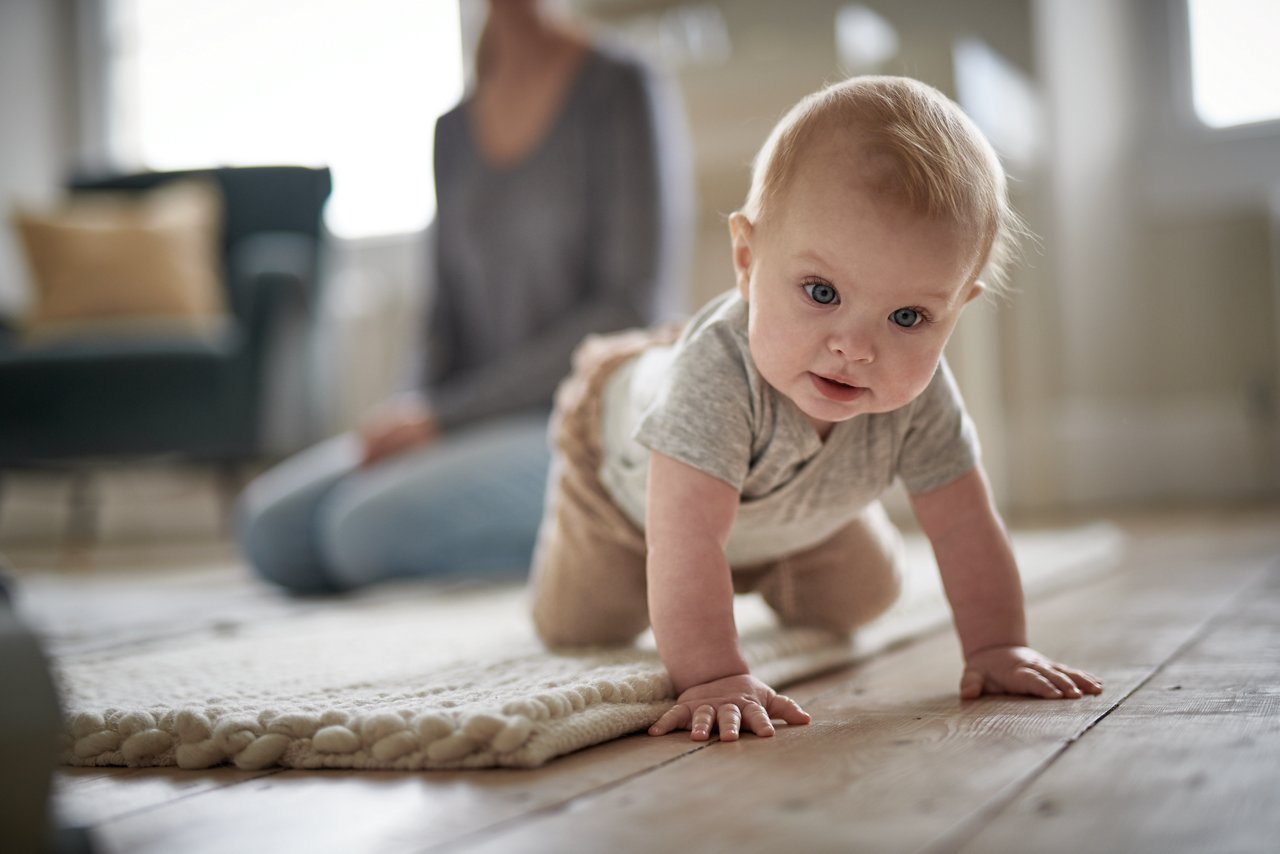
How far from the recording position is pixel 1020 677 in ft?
2.61

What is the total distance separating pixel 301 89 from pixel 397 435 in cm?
248

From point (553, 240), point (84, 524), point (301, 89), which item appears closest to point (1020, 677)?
point (553, 240)

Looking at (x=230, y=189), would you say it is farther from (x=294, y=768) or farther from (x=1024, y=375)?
(x=294, y=768)

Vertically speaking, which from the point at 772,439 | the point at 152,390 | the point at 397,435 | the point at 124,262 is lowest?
the point at 152,390

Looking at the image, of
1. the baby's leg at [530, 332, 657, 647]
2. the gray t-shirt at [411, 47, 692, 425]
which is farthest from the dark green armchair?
the baby's leg at [530, 332, 657, 647]

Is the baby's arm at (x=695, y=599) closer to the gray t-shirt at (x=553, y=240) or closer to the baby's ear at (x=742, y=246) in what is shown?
the baby's ear at (x=742, y=246)

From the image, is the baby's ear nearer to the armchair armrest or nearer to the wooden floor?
the wooden floor

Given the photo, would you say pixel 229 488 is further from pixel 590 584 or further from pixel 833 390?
pixel 833 390

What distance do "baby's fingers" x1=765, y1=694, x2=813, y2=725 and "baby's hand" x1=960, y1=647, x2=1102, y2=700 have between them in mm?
128

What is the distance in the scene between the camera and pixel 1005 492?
282 cm

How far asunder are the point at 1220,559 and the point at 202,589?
143cm

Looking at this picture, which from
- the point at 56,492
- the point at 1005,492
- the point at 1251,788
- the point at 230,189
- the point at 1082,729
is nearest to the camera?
the point at 1251,788

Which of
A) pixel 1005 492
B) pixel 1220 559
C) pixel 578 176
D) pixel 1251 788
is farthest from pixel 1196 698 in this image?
pixel 1005 492

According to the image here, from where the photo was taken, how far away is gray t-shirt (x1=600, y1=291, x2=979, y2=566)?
0.81 metres
